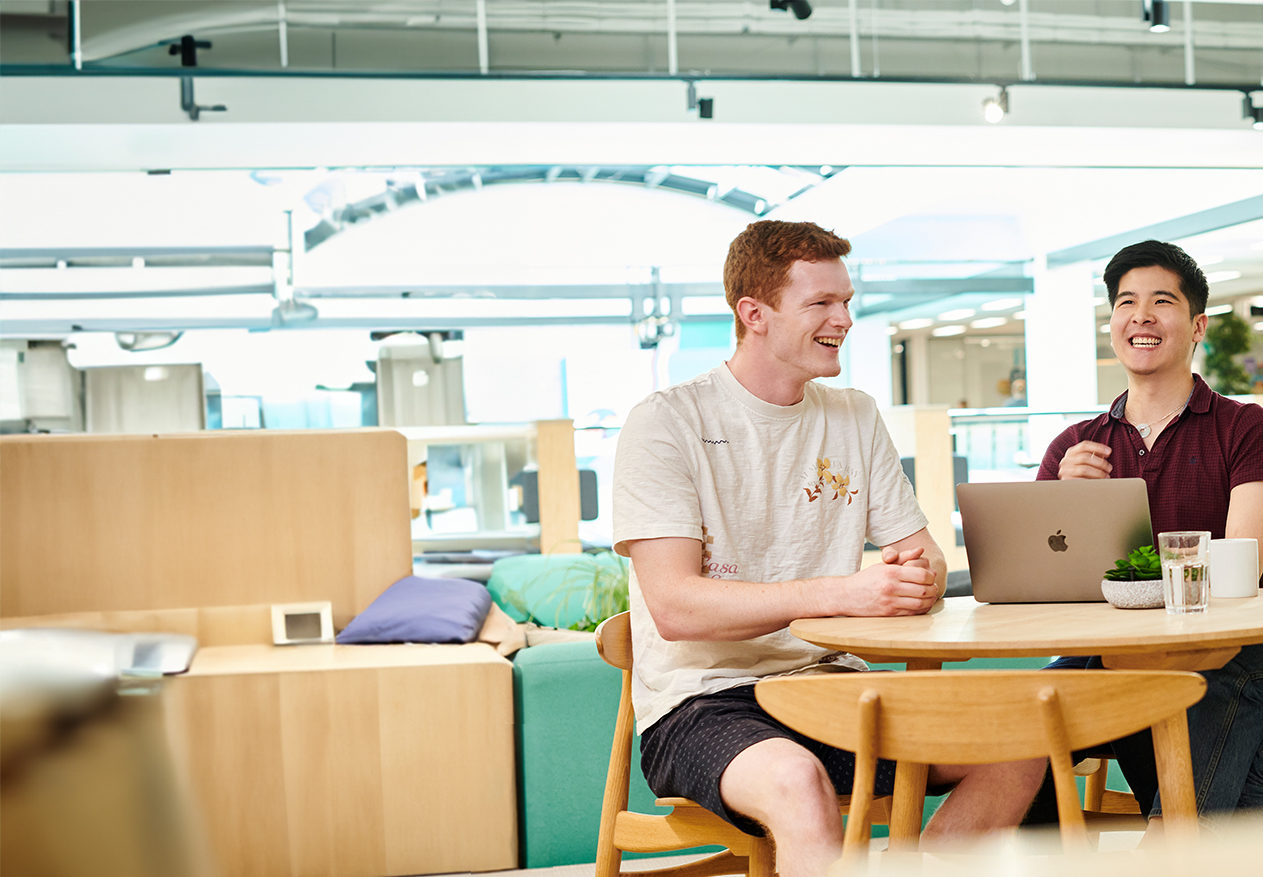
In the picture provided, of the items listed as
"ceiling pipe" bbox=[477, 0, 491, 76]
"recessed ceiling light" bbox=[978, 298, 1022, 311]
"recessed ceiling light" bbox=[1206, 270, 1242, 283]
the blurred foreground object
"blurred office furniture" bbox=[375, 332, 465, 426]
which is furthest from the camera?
"recessed ceiling light" bbox=[978, 298, 1022, 311]

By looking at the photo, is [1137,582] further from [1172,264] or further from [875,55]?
[875,55]

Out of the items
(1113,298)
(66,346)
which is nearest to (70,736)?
(1113,298)

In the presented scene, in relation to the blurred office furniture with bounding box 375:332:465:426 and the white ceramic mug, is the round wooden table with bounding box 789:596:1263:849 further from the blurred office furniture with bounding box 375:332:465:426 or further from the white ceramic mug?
the blurred office furniture with bounding box 375:332:465:426

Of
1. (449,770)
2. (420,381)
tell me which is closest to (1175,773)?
(449,770)

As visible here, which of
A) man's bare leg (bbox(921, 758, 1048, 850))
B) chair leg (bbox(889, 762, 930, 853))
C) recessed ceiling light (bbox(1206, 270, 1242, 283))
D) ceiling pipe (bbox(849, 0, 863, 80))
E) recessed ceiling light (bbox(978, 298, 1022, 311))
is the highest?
ceiling pipe (bbox(849, 0, 863, 80))

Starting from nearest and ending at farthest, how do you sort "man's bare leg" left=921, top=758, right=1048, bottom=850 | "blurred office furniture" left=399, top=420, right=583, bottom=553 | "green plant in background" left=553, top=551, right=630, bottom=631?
"man's bare leg" left=921, top=758, right=1048, bottom=850
"green plant in background" left=553, top=551, right=630, bottom=631
"blurred office furniture" left=399, top=420, right=583, bottom=553

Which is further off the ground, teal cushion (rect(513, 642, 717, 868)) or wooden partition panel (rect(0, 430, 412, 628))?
wooden partition panel (rect(0, 430, 412, 628))

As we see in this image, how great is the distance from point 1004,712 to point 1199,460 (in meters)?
1.11

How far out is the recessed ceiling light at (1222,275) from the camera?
12141 millimetres

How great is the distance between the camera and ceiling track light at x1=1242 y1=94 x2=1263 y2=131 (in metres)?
6.22

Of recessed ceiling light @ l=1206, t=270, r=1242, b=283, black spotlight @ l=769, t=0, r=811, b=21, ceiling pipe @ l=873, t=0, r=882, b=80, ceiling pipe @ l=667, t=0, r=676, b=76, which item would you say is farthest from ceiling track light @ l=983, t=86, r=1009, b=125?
recessed ceiling light @ l=1206, t=270, r=1242, b=283

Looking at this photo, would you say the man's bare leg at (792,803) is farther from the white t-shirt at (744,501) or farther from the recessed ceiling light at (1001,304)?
the recessed ceiling light at (1001,304)

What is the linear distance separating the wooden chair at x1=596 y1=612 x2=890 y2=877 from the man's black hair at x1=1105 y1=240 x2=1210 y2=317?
1.18 metres

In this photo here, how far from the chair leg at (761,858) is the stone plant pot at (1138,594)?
68cm
